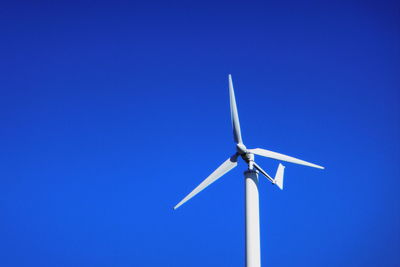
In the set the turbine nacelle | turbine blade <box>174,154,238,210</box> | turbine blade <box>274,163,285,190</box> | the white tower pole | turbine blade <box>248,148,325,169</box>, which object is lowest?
the white tower pole

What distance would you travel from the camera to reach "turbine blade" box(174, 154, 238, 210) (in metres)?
29.9

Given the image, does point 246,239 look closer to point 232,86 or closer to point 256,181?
point 256,181

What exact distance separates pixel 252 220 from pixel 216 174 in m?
4.44

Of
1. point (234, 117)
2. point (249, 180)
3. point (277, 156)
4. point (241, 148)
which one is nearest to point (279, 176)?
point (277, 156)

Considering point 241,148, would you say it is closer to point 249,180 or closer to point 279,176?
point 249,180

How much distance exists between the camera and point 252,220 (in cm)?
2831

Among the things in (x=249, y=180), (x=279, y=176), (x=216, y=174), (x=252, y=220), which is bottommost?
(x=252, y=220)

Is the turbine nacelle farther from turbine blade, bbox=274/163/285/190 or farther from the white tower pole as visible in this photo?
turbine blade, bbox=274/163/285/190

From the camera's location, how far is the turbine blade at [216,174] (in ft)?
98.2

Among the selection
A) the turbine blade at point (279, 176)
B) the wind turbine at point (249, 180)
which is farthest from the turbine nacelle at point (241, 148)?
the turbine blade at point (279, 176)

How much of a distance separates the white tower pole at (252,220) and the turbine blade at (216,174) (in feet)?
4.29

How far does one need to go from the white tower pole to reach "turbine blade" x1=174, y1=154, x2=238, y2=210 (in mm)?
1308

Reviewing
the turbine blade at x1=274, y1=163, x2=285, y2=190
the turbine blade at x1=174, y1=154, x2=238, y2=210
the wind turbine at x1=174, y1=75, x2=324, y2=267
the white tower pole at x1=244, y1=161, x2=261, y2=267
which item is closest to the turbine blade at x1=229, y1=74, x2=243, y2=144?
the wind turbine at x1=174, y1=75, x2=324, y2=267

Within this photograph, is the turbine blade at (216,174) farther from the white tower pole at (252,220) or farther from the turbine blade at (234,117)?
the turbine blade at (234,117)
